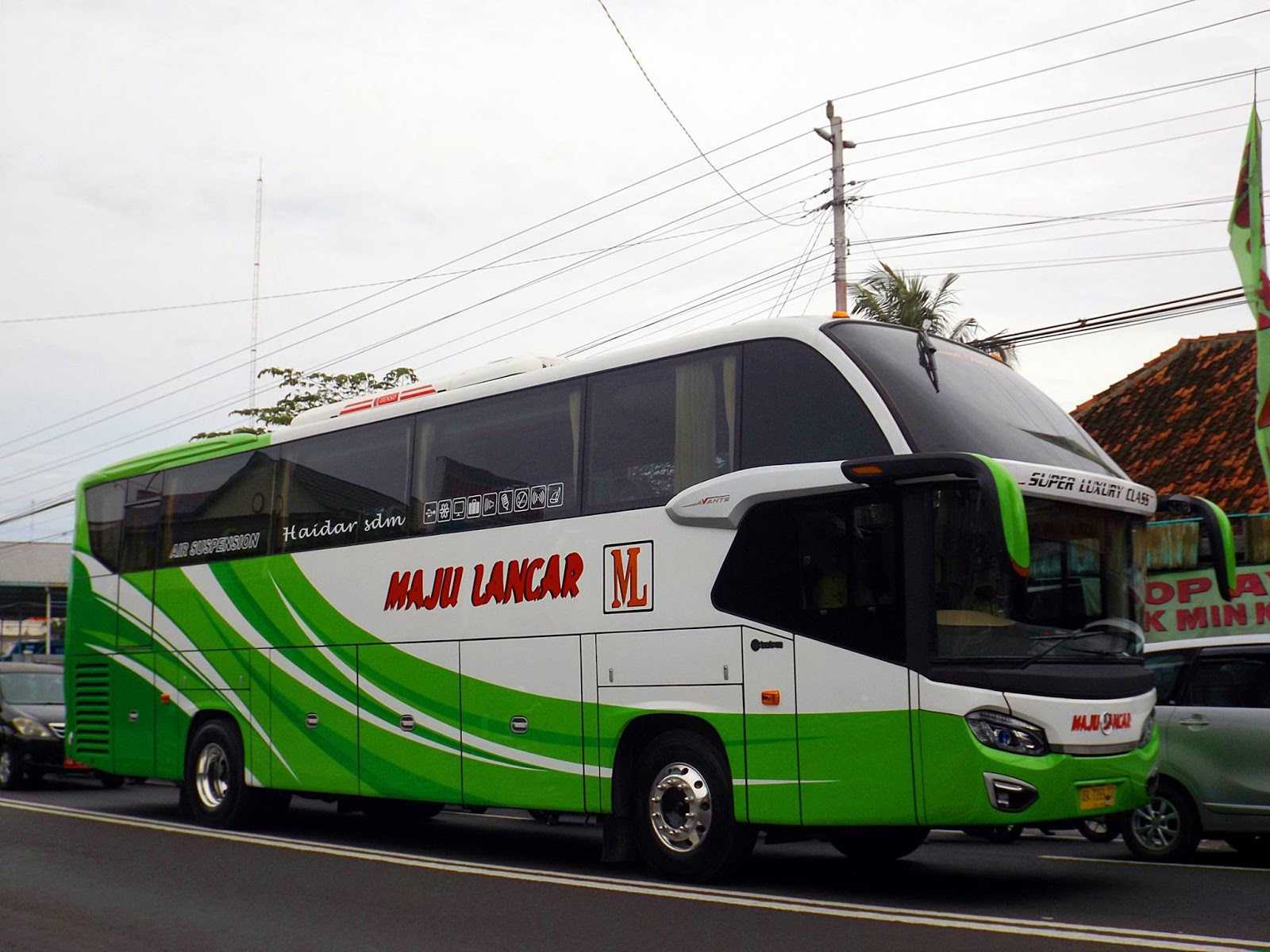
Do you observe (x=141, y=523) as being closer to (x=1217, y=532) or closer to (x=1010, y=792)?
(x=1010, y=792)

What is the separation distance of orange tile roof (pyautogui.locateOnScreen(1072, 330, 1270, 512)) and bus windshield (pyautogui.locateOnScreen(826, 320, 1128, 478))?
9.15 meters

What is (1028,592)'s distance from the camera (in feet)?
29.6

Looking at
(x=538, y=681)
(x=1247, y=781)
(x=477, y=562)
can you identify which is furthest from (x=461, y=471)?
(x=1247, y=781)

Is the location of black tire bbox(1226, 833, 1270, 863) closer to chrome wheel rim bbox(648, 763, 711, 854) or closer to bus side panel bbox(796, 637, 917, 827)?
bus side panel bbox(796, 637, 917, 827)

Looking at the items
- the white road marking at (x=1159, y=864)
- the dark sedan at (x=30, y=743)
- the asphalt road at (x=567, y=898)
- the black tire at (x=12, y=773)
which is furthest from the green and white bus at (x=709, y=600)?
the black tire at (x=12, y=773)

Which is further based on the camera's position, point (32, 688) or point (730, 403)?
point (32, 688)

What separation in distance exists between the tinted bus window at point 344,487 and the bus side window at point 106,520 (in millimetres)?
3216

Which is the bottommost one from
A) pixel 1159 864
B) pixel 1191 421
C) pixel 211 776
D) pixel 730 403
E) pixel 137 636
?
pixel 1159 864

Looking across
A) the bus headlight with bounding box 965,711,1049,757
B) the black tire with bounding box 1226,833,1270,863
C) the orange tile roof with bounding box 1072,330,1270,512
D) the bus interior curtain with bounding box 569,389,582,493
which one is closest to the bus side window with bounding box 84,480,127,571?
the bus interior curtain with bounding box 569,389,582,493

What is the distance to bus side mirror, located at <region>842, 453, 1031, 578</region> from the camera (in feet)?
26.3

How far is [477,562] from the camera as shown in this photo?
12125 millimetres

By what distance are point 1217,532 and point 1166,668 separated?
212 cm

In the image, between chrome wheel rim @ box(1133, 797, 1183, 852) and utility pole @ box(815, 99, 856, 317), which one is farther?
utility pole @ box(815, 99, 856, 317)

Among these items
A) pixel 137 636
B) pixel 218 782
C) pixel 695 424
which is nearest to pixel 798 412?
pixel 695 424
